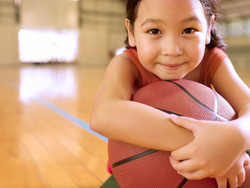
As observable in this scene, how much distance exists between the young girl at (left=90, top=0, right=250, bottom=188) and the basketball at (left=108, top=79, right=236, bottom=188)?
54 mm

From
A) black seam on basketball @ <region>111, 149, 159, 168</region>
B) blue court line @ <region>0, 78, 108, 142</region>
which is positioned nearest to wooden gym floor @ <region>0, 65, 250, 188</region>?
blue court line @ <region>0, 78, 108, 142</region>

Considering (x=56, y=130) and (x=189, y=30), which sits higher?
(x=189, y=30)

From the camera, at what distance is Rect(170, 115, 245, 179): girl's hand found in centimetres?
85

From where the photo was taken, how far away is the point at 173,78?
116cm

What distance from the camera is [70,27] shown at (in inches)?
760

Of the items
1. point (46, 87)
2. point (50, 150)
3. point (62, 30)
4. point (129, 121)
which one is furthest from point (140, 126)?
point (62, 30)

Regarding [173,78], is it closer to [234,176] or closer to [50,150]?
[234,176]

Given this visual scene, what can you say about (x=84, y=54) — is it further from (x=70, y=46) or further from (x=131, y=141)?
(x=131, y=141)

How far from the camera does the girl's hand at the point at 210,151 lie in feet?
2.79

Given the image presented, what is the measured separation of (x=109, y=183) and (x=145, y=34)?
0.87m

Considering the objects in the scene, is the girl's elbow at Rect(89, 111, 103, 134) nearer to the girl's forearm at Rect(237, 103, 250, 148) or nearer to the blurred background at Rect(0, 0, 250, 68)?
the girl's forearm at Rect(237, 103, 250, 148)

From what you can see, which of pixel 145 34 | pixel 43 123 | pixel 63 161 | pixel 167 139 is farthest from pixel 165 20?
pixel 43 123

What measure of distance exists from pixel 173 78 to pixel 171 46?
178 mm

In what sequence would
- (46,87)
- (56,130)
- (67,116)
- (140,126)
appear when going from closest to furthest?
(140,126), (56,130), (67,116), (46,87)
